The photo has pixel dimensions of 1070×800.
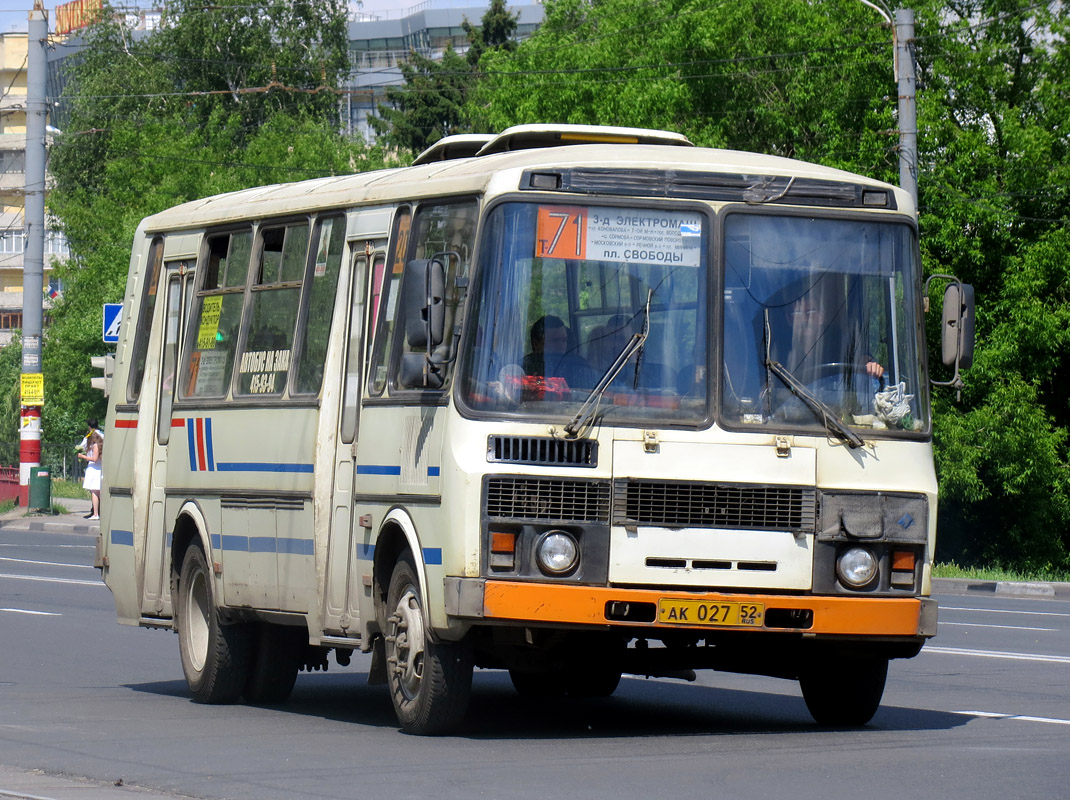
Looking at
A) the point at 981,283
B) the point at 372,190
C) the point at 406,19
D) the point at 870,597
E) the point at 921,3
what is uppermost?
the point at 406,19

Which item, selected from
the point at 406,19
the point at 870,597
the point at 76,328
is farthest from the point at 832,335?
the point at 406,19

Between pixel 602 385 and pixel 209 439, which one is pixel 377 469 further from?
pixel 209 439

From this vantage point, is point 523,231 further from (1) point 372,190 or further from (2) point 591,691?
(2) point 591,691

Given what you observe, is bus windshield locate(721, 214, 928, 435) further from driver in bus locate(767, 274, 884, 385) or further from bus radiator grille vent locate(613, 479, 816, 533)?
bus radiator grille vent locate(613, 479, 816, 533)

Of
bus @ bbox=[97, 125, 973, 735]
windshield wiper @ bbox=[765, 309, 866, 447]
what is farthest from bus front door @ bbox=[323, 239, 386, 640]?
windshield wiper @ bbox=[765, 309, 866, 447]

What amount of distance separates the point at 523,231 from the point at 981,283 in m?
26.1

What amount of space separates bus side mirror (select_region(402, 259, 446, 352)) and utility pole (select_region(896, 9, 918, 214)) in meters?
16.6

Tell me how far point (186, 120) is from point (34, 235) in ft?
104

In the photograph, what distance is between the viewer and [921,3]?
117ft

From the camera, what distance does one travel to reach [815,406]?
9898mm

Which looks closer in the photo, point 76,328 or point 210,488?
point 210,488

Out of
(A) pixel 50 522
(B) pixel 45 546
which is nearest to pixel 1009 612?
(B) pixel 45 546

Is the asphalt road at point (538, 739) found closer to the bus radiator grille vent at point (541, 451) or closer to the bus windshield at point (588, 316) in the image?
the bus radiator grille vent at point (541, 451)

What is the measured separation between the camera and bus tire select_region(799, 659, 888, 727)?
10.7m
